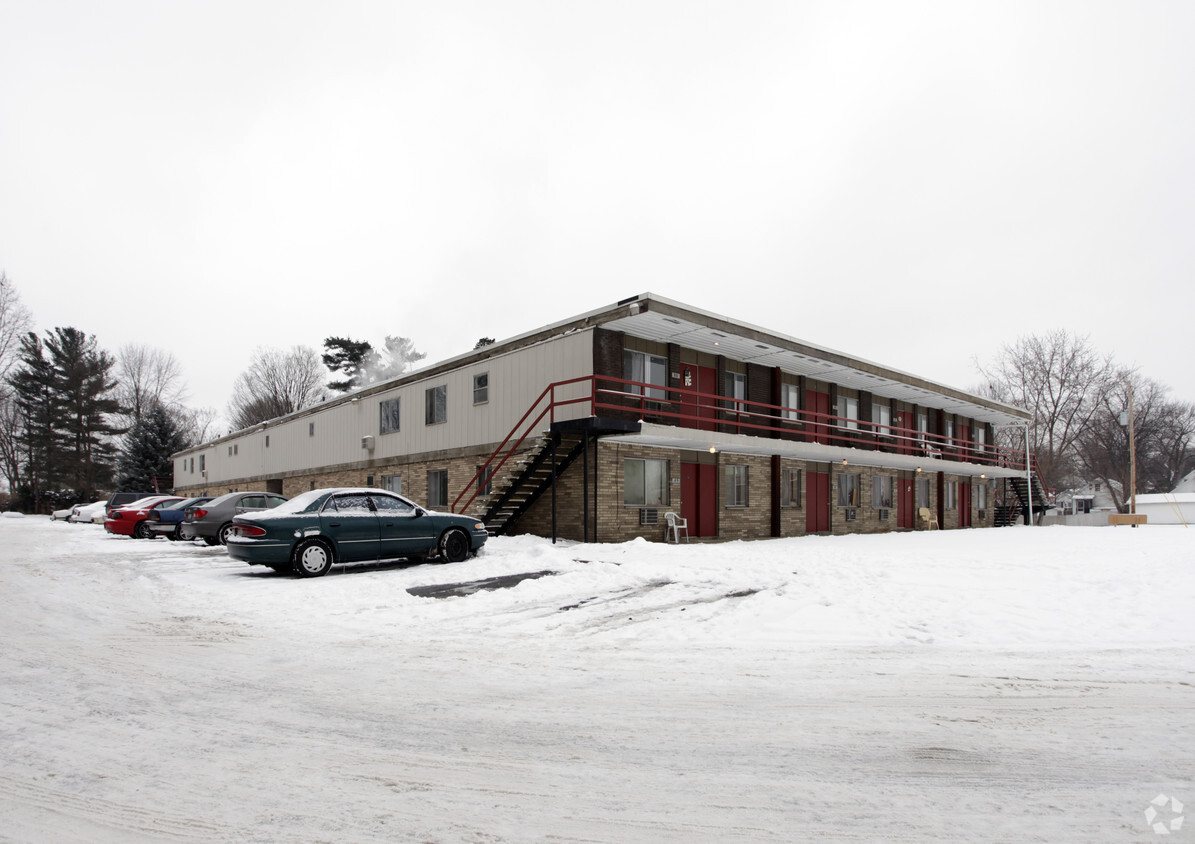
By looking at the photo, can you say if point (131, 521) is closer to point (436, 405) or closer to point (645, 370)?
point (436, 405)

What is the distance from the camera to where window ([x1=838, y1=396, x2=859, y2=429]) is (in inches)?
1090

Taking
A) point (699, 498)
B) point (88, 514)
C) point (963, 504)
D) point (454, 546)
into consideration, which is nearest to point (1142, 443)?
point (963, 504)

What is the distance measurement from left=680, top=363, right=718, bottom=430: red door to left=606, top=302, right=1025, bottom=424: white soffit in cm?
65

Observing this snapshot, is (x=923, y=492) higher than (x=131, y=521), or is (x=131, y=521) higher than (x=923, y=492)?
(x=923, y=492)

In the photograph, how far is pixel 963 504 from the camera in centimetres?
3512

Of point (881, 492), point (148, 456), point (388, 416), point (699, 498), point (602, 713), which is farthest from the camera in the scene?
point (148, 456)

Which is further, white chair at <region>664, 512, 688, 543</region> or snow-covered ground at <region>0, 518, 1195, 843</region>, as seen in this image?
white chair at <region>664, 512, 688, 543</region>

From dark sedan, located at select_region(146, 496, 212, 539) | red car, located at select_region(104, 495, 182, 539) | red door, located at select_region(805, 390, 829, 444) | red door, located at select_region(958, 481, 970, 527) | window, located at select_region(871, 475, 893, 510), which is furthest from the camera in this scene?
red door, located at select_region(958, 481, 970, 527)

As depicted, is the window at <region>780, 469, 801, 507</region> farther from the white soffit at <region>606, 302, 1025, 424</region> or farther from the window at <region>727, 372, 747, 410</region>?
the white soffit at <region>606, 302, 1025, 424</region>

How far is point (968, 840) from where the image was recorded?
338cm

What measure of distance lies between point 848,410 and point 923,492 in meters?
6.98

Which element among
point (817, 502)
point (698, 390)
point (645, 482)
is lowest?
point (817, 502)
